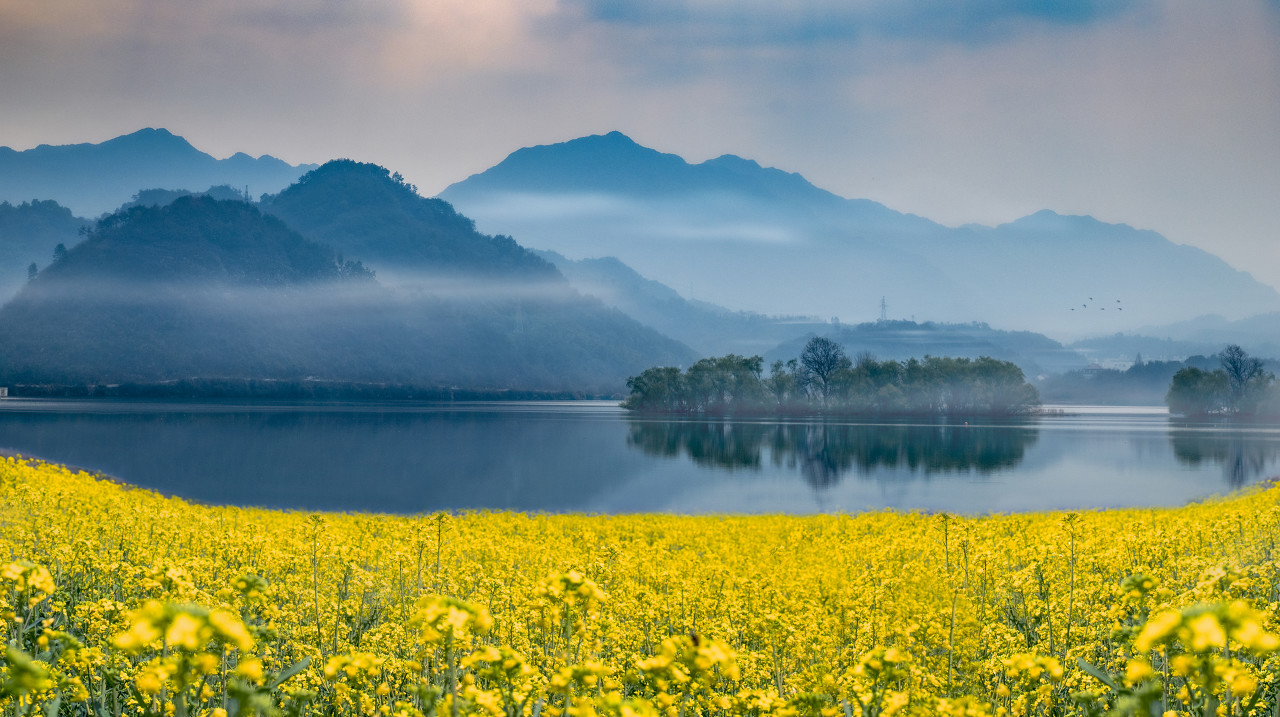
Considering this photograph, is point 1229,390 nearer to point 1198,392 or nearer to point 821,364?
point 1198,392

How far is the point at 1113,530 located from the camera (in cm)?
1471

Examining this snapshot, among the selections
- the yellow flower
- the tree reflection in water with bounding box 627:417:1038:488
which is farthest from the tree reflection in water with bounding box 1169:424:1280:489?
the yellow flower

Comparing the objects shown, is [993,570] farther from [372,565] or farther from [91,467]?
[91,467]

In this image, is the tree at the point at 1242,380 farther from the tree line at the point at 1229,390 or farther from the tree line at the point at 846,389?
the tree line at the point at 846,389

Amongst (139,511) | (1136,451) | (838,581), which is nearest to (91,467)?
(139,511)

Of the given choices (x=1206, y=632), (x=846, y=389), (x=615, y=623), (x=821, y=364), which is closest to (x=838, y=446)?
(x=615, y=623)

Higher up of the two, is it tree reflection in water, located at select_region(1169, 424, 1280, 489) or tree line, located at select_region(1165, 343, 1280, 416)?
tree line, located at select_region(1165, 343, 1280, 416)

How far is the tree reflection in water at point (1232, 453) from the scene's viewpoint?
1814 inches

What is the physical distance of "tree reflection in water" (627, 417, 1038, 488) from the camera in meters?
50.8

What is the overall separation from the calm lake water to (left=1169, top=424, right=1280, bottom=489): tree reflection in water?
141mm

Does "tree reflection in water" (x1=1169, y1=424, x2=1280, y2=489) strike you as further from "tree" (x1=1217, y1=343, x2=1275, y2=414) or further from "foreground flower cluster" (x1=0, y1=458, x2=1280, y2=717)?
"foreground flower cluster" (x1=0, y1=458, x2=1280, y2=717)

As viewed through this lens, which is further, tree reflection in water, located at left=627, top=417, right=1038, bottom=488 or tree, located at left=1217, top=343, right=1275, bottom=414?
tree, located at left=1217, top=343, right=1275, bottom=414

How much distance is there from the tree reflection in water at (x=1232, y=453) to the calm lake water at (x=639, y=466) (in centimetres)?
14

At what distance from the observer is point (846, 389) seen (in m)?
126
